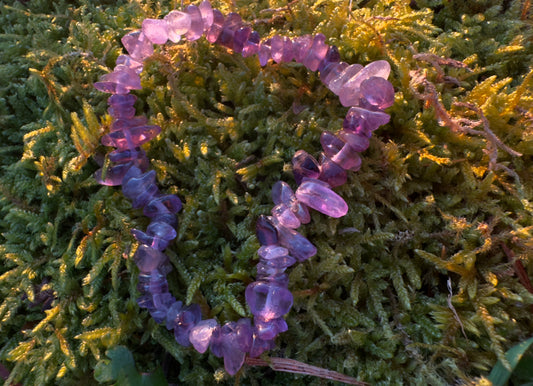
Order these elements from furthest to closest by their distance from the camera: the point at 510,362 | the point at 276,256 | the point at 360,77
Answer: the point at 360,77
the point at 276,256
the point at 510,362

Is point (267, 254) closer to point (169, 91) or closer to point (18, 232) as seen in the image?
point (169, 91)

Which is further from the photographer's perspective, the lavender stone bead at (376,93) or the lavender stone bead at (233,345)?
the lavender stone bead at (376,93)

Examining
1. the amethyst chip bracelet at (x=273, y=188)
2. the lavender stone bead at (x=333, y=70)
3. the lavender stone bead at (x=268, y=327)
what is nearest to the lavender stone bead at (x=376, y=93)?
the amethyst chip bracelet at (x=273, y=188)

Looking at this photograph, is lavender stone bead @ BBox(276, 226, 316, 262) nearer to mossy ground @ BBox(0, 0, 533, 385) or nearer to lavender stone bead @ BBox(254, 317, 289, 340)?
mossy ground @ BBox(0, 0, 533, 385)

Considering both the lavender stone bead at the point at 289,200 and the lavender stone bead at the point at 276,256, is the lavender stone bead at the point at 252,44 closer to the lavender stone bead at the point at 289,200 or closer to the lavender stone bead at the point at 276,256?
the lavender stone bead at the point at 289,200

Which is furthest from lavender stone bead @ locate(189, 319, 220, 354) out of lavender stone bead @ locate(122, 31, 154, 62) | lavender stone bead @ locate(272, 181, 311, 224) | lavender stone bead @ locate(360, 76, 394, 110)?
lavender stone bead @ locate(122, 31, 154, 62)

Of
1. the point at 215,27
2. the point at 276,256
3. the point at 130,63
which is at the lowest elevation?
the point at 276,256

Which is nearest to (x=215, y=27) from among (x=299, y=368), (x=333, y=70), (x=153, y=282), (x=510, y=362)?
(x=333, y=70)

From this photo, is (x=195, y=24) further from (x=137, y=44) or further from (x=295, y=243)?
(x=295, y=243)
